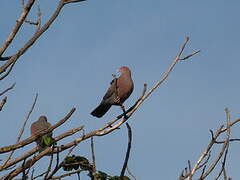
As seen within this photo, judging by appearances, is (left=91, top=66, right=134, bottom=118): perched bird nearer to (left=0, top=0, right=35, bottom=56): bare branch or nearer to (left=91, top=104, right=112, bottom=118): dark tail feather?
(left=91, top=104, right=112, bottom=118): dark tail feather

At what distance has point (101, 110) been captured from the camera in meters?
11.0

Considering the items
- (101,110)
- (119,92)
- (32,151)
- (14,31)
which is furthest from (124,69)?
(14,31)

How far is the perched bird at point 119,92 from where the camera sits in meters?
9.68

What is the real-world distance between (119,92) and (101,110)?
146 cm

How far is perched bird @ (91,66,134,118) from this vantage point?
9.68m

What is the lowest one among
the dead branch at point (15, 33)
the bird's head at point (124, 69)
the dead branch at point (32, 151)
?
the dead branch at point (32, 151)

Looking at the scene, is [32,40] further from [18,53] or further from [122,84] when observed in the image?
[122,84]

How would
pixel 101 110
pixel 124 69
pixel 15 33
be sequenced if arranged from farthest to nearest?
pixel 101 110 → pixel 124 69 → pixel 15 33

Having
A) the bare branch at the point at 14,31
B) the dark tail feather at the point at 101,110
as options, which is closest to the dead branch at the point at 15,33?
the bare branch at the point at 14,31

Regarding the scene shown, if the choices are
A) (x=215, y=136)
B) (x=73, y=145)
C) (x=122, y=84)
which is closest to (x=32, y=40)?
(x=73, y=145)

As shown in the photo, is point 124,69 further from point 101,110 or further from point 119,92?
point 101,110

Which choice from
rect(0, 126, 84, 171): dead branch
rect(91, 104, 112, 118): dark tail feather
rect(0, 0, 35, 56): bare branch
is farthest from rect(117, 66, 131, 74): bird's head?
rect(0, 0, 35, 56): bare branch

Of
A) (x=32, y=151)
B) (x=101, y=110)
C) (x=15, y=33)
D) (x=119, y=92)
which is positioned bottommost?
(x=32, y=151)

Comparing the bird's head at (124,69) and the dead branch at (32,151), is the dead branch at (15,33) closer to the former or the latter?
the dead branch at (32,151)
